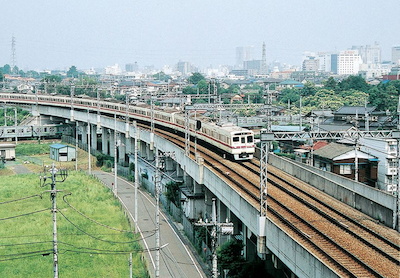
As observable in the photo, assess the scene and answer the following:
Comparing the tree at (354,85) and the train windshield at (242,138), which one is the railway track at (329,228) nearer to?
the train windshield at (242,138)

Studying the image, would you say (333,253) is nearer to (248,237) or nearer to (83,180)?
(248,237)

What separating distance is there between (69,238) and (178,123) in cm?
2002

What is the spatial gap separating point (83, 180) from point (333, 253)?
29.8 meters

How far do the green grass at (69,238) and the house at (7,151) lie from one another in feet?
56.1

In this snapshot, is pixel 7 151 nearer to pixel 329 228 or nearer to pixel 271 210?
pixel 271 210

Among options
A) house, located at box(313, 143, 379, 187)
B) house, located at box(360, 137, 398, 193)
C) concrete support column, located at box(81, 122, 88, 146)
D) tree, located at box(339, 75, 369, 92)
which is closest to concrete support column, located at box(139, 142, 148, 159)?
house, located at box(313, 143, 379, 187)

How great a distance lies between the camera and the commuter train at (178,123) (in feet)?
111

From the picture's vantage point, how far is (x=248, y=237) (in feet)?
77.6

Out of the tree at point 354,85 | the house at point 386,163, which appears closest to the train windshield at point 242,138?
the house at point 386,163

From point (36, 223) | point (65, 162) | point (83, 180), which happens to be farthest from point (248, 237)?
point (65, 162)

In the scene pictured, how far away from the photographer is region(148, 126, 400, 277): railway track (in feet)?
54.5

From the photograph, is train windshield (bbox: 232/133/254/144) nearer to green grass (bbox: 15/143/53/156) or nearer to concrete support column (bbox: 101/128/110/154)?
concrete support column (bbox: 101/128/110/154)

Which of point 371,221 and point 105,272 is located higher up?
point 371,221

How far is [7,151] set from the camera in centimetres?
5762
